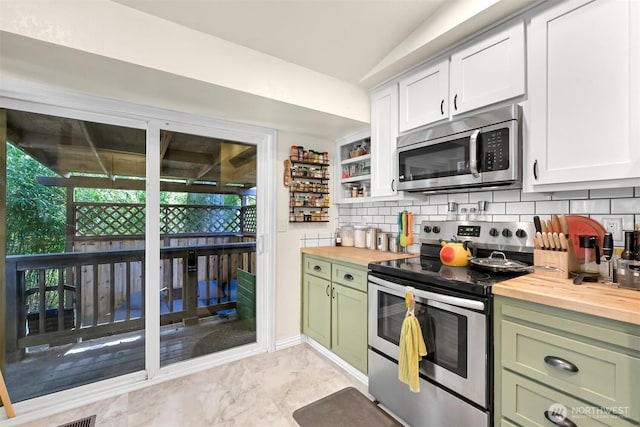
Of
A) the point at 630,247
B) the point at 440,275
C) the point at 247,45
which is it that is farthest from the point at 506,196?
the point at 247,45

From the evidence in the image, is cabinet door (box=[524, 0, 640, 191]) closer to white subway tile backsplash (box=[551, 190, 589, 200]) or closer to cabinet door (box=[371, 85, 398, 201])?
white subway tile backsplash (box=[551, 190, 589, 200])

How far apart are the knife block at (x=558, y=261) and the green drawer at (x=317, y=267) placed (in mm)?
1468

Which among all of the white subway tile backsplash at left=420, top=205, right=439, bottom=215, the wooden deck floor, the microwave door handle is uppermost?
the microwave door handle

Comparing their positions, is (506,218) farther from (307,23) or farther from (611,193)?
(307,23)

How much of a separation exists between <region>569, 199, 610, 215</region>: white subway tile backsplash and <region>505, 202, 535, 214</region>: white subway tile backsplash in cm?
20

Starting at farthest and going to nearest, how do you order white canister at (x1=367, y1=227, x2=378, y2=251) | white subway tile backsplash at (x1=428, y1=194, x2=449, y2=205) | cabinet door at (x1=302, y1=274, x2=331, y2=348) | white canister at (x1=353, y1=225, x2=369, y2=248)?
1. white canister at (x1=353, y1=225, x2=369, y2=248)
2. white canister at (x1=367, y1=227, x2=378, y2=251)
3. cabinet door at (x1=302, y1=274, x2=331, y2=348)
4. white subway tile backsplash at (x1=428, y1=194, x2=449, y2=205)

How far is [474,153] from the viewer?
5.45ft

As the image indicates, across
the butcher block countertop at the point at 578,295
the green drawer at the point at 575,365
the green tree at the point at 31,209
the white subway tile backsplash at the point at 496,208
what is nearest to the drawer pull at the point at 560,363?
the green drawer at the point at 575,365

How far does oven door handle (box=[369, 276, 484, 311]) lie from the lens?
133cm

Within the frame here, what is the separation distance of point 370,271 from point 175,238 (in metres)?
1.63

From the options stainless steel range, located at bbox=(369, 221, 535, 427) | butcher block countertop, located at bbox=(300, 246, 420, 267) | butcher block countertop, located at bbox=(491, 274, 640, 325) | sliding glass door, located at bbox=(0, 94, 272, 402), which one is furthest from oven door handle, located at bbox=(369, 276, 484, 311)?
sliding glass door, located at bbox=(0, 94, 272, 402)

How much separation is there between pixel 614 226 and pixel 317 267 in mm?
1990

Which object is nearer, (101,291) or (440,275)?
(440,275)

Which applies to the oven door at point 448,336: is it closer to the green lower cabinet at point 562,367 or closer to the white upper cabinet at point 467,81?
the green lower cabinet at point 562,367
